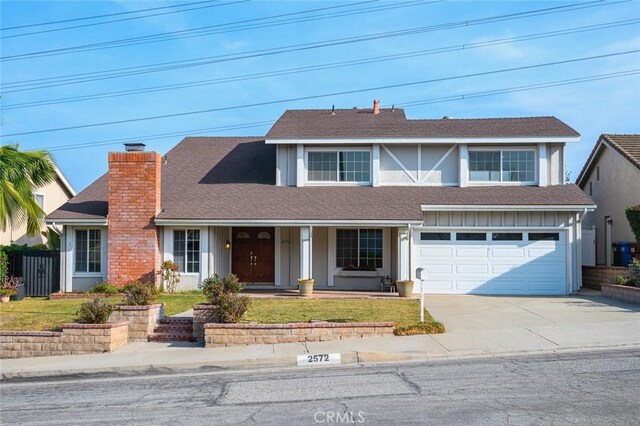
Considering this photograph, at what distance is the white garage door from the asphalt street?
32.1 feet

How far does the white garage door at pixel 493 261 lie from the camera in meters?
21.0

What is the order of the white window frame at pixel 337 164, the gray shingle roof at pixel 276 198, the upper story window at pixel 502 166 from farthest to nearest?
the white window frame at pixel 337 164, the upper story window at pixel 502 166, the gray shingle roof at pixel 276 198

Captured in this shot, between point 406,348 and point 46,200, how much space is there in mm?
23726

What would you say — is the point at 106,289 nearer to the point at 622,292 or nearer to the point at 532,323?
the point at 532,323

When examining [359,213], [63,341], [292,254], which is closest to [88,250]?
[292,254]

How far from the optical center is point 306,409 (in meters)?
8.19

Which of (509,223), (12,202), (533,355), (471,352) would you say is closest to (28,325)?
(12,202)

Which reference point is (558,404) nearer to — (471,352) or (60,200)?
(471,352)

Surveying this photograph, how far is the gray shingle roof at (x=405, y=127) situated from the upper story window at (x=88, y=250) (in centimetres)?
697

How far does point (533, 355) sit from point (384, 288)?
10069 mm

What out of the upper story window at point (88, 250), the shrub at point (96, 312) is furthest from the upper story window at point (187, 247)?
the shrub at point (96, 312)

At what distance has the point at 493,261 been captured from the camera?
21.2 meters

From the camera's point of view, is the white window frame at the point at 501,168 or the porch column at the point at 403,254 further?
the white window frame at the point at 501,168

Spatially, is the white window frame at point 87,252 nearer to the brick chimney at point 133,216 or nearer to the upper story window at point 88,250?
the upper story window at point 88,250
